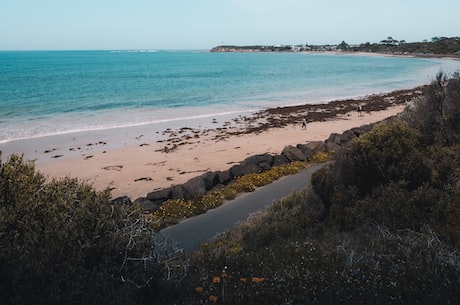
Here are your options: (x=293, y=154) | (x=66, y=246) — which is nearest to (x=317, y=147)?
(x=293, y=154)

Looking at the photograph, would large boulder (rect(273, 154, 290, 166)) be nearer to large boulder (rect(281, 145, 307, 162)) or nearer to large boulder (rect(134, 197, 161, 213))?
large boulder (rect(281, 145, 307, 162))

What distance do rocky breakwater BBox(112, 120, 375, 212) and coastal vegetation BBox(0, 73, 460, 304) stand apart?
10.4 feet

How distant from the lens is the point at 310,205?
7.97 meters

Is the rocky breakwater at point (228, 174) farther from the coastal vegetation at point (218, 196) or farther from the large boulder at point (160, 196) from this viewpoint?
the coastal vegetation at point (218, 196)

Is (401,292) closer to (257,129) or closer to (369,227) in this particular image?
(369,227)

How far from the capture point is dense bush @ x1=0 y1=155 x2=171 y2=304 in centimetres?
361

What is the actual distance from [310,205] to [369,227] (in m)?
→ 1.73

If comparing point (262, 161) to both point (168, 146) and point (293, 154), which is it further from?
point (168, 146)

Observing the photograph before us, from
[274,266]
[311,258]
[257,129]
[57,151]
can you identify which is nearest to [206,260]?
[274,266]

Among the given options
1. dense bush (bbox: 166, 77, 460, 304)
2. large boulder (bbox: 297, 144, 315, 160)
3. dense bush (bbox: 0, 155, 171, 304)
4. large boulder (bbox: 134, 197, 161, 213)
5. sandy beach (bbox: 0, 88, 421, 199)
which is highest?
dense bush (bbox: 0, 155, 171, 304)

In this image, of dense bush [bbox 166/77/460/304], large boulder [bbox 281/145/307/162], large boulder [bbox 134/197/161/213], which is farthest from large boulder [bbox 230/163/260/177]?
dense bush [bbox 166/77/460/304]

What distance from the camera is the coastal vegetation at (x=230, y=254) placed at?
149 inches

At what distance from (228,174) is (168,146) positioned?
7.26m

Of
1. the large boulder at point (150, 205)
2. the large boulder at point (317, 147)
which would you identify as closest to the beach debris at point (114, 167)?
the large boulder at point (150, 205)
